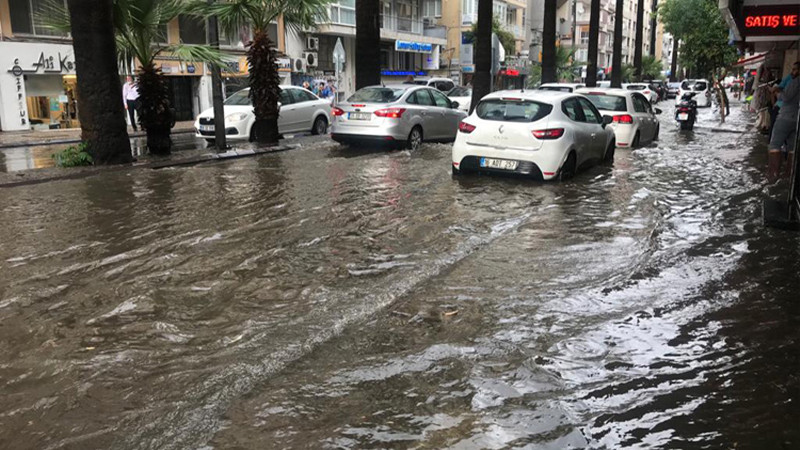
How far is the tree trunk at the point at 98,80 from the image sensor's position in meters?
12.4

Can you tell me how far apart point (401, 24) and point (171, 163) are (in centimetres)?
3694

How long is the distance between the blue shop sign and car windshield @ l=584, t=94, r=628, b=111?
31.5 metres

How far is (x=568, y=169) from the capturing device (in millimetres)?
11711

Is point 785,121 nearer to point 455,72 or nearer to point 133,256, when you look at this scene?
point 133,256

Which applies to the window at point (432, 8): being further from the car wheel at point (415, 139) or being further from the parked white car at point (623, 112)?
the car wheel at point (415, 139)

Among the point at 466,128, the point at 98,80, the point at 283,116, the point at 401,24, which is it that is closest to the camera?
the point at 466,128

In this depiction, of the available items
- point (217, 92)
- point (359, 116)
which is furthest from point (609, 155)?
point (217, 92)

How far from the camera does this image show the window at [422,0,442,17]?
54.2 metres

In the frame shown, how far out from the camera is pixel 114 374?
4.24m

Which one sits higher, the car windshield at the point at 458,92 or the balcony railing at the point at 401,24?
the balcony railing at the point at 401,24

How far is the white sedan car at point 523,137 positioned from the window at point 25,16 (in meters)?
21.1

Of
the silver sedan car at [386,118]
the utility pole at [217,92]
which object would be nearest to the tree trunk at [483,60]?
the silver sedan car at [386,118]

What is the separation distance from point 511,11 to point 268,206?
2270 inches

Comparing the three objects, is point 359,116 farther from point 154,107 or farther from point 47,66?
point 47,66
